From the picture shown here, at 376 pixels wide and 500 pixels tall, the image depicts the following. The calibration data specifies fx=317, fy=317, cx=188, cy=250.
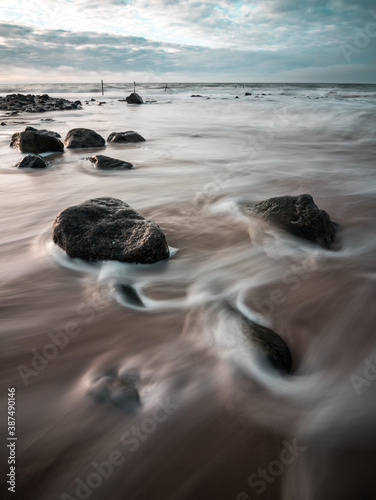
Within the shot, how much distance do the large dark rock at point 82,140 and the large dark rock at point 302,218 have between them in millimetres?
6352

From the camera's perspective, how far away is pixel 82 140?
8484 mm

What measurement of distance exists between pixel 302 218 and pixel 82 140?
7.02m

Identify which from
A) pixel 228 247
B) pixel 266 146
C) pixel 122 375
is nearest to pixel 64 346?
pixel 122 375

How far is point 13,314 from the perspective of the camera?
2.23 meters

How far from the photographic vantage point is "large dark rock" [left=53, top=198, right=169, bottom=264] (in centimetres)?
280

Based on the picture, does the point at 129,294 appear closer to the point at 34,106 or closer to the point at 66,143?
the point at 66,143

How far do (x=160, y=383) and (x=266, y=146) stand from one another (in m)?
8.69

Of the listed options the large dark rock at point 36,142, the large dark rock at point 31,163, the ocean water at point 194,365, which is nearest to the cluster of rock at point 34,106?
the large dark rock at point 36,142

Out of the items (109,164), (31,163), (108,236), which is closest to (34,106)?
(31,163)

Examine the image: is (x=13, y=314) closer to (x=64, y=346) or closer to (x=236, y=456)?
(x=64, y=346)

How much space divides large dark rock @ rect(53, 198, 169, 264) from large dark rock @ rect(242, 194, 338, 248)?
1395 mm

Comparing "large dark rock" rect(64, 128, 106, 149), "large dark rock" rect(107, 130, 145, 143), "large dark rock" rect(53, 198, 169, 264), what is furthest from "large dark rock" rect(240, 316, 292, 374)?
"large dark rock" rect(107, 130, 145, 143)

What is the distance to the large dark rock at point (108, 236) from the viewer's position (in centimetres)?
280

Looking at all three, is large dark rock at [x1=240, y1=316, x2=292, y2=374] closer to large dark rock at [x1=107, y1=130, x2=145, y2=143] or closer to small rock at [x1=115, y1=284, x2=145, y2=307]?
small rock at [x1=115, y1=284, x2=145, y2=307]
